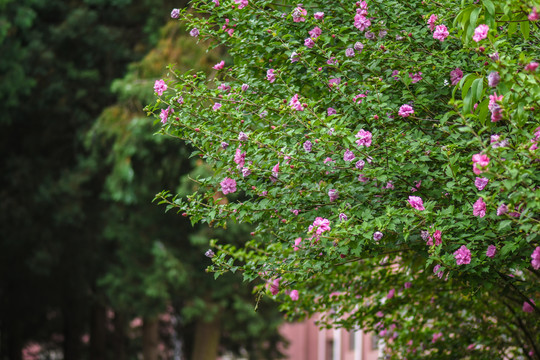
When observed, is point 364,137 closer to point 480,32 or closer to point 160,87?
point 480,32

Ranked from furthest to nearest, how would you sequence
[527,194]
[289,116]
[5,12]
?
1. [5,12]
2. [289,116]
3. [527,194]

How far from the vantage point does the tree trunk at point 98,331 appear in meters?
25.8

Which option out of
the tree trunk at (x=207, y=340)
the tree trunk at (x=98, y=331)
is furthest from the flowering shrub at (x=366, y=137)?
the tree trunk at (x=98, y=331)

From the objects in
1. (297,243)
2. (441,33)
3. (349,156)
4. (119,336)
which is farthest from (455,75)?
(119,336)

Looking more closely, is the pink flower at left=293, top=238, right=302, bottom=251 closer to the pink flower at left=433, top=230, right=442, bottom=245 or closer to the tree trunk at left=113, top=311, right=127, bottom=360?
the pink flower at left=433, top=230, right=442, bottom=245

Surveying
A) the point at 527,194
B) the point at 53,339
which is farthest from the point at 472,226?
the point at 53,339

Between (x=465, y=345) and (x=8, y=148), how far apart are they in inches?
667

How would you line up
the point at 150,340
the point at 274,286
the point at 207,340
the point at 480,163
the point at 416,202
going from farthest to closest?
1. the point at 150,340
2. the point at 207,340
3. the point at 274,286
4. the point at 416,202
5. the point at 480,163

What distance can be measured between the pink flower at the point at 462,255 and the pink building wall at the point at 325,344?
24717mm

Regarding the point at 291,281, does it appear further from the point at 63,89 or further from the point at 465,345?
the point at 63,89

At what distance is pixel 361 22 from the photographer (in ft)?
20.3

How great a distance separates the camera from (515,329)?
8.54 metres

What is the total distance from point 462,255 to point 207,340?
18.5 meters

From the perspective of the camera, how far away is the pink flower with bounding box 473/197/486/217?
5008 mm
